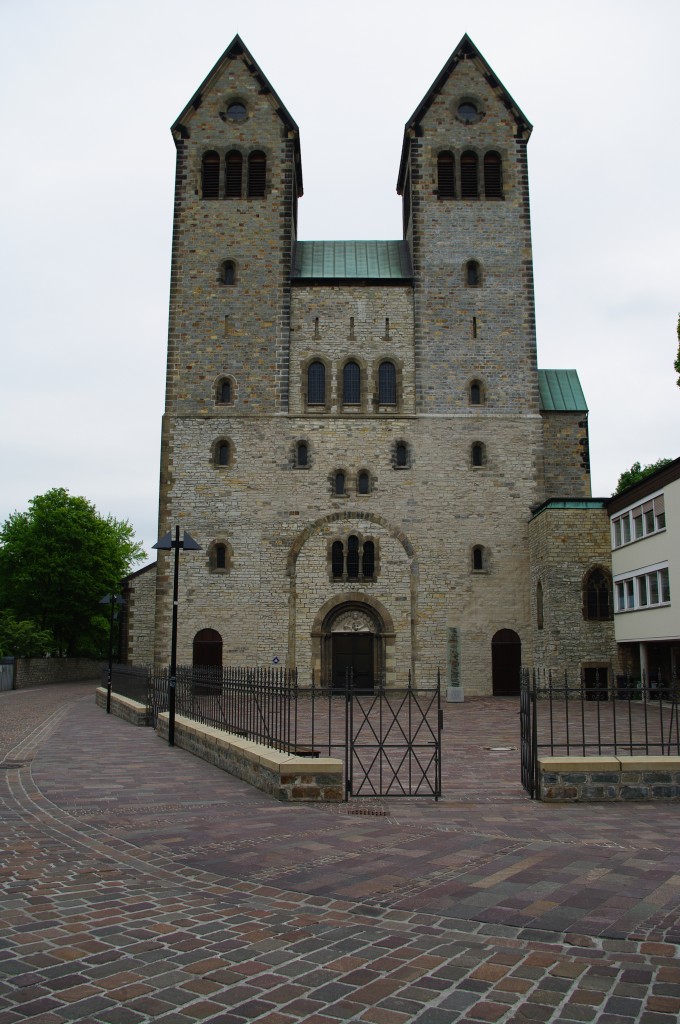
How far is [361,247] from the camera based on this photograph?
127ft

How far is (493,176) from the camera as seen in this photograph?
36594 mm

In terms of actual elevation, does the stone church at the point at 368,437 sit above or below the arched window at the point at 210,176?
below

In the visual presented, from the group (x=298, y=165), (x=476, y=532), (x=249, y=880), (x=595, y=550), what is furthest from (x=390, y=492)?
(x=249, y=880)

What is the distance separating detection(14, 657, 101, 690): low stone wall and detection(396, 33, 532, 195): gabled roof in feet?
101

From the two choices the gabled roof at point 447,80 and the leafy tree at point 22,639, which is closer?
the gabled roof at point 447,80

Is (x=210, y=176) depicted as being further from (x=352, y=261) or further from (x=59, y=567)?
(x=59, y=567)

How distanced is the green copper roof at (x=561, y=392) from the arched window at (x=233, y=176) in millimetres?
15361

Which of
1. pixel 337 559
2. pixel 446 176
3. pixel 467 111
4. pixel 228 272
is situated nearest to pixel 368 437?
pixel 337 559

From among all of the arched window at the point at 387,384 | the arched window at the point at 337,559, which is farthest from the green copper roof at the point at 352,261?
the arched window at the point at 337,559

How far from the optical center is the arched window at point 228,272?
3551 cm

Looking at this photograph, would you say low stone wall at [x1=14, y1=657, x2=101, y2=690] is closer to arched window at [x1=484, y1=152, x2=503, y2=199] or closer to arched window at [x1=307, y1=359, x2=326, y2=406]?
arched window at [x1=307, y1=359, x2=326, y2=406]

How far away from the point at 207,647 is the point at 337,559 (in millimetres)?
5942

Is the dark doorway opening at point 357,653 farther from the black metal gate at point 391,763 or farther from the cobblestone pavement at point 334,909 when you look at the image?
the cobblestone pavement at point 334,909

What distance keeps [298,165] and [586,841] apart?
120 ft
